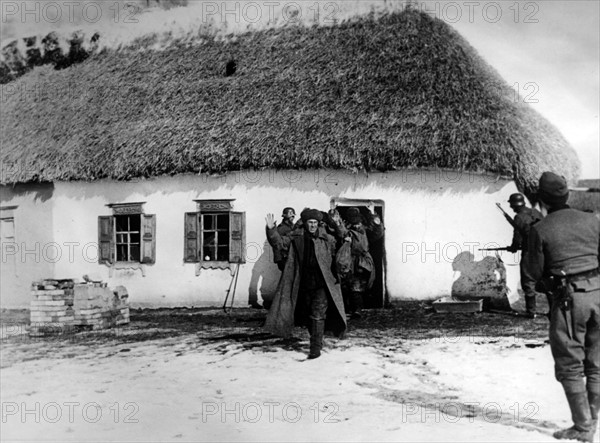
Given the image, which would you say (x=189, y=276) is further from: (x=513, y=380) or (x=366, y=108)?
(x=513, y=380)

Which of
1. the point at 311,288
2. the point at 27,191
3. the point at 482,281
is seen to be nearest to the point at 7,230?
the point at 27,191

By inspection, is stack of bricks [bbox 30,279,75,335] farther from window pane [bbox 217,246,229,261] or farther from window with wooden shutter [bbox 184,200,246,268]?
window pane [bbox 217,246,229,261]

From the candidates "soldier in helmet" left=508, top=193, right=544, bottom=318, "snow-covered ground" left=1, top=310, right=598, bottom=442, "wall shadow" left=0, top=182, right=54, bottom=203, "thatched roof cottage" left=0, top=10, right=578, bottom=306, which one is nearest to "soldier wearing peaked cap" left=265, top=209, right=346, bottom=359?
"snow-covered ground" left=1, top=310, right=598, bottom=442

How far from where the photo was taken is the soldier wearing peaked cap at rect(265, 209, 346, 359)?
4.76m

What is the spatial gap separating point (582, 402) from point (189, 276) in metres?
3.73

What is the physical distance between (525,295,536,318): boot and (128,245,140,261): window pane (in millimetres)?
3610

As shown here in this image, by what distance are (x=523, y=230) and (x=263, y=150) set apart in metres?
2.82

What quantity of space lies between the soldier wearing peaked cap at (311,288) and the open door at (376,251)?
125 centimetres

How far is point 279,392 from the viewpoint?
12.6ft

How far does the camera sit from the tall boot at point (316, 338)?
184 inches

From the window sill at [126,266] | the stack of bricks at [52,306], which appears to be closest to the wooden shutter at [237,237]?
the window sill at [126,266]

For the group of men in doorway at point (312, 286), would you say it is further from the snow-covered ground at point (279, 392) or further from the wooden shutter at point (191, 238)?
the wooden shutter at point (191, 238)

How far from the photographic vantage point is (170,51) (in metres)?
6.29

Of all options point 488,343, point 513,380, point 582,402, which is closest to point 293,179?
point 488,343
